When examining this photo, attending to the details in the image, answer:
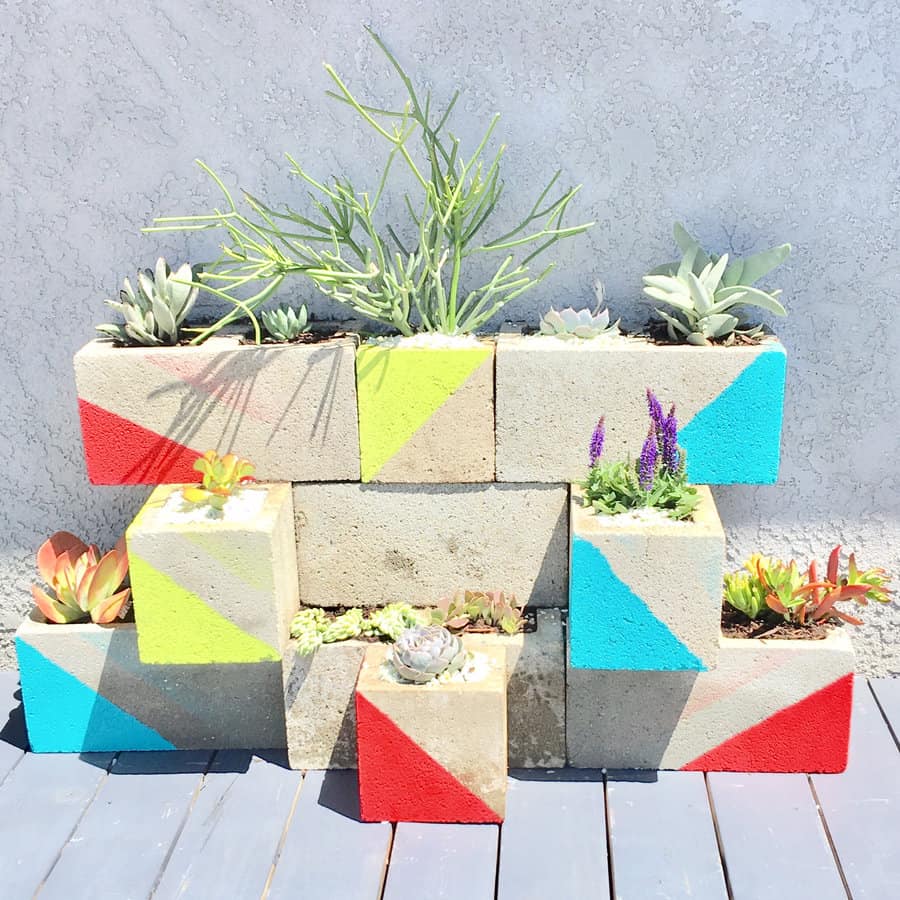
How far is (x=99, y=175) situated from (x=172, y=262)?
0.26m

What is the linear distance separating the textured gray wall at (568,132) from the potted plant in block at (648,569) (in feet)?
1.56

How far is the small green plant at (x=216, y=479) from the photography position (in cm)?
251

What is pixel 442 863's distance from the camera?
2375 millimetres

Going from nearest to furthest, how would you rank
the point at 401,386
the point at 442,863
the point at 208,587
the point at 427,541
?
the point at 442,863 < the point at 208,587 < the point at 401,386 < the point at 427,541

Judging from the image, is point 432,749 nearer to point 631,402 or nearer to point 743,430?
point 631,402

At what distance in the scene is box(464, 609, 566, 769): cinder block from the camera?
8.55 ft

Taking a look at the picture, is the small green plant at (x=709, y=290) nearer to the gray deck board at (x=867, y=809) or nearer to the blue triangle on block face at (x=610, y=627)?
the blue triangle on block face at (x=610, y=627)

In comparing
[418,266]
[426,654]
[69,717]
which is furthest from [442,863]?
[418,266]

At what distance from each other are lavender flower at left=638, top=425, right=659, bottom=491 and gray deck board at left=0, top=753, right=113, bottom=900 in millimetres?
1439

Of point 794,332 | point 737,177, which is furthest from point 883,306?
point 737,177

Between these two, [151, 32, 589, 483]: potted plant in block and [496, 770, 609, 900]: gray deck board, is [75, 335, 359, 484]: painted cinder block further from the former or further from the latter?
[496, 770, 609, 900]: gray deck board

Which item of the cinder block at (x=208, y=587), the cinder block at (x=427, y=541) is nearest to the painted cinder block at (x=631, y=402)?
the cinder block at (x=427, y=541)

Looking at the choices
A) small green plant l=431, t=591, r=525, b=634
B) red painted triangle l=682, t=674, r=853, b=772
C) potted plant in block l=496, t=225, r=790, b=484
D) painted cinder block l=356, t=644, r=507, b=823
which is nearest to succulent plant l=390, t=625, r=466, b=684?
painted cinder block l=356, t=644, r=507, b=823

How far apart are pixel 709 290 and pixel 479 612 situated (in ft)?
2.98
